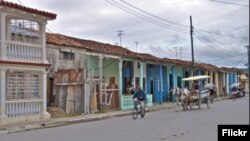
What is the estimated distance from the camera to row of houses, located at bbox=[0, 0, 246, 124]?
20.8 meters

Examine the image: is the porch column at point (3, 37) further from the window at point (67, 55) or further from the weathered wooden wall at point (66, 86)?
the window at point (67, 55)

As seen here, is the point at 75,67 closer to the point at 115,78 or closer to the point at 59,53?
the point at 59,53

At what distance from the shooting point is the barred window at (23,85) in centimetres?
2152

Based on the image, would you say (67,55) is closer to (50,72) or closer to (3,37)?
(50,72)

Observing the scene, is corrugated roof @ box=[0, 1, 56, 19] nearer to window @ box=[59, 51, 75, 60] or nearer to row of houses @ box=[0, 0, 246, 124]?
row of houses @ box=[0, 0, 246, 124]

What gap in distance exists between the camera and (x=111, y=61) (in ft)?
109

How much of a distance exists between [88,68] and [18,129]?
1217cm

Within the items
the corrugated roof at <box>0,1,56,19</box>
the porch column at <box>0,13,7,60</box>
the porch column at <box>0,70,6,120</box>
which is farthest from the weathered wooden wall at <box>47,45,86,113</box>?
the porch column at <box>0,70,6,120</box>

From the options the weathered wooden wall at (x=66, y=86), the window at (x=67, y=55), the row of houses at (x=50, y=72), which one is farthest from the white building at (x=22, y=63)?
the window at (x=67, y=55)

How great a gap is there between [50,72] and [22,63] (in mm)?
5547

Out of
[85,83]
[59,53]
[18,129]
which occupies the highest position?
[59,53]

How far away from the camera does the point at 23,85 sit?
22.3m

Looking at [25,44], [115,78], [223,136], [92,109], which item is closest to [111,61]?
[115,78]

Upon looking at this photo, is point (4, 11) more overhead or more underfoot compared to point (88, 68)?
more overhead
